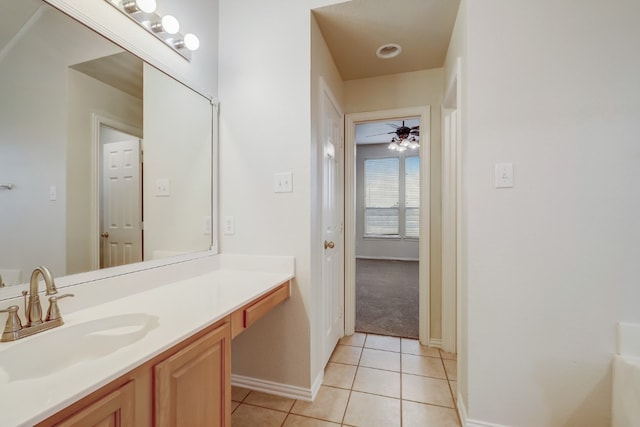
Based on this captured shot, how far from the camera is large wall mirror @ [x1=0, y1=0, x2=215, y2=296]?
0.92m

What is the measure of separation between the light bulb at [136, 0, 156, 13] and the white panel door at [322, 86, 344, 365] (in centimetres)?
102

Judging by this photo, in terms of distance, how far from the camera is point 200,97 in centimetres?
170

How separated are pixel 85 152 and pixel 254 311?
98 cm

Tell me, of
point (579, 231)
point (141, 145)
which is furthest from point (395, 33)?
point (141, 145)

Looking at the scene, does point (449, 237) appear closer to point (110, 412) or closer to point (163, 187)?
point (163, 187)

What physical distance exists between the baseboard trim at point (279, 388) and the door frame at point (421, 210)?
0.95m

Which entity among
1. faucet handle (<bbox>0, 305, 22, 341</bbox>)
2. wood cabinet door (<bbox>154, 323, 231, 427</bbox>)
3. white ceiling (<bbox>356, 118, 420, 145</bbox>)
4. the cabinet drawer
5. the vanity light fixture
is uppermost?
white ceiling (<bbox>356, 118, 420, 145</bbox>)

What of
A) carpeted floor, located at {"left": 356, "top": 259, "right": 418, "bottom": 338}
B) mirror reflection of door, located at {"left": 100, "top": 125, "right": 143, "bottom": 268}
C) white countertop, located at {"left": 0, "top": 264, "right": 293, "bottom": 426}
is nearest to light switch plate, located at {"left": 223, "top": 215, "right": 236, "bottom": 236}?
white countertop, located at {"left": 0, "top": 264, "right": 293, "bottom": 426}

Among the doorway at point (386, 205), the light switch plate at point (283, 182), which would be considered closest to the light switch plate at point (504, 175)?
the light switch plate at point (283, 182)

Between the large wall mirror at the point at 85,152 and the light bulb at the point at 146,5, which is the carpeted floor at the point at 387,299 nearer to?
the large wall mirror at the point at 85,152

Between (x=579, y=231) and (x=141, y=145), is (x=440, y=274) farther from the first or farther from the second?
(x=141, y=145)

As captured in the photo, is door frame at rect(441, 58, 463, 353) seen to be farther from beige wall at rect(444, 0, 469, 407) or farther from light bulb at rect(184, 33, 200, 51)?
light bulb at rect(184, 33, 200, 51)

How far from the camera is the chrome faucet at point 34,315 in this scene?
2.65 ft

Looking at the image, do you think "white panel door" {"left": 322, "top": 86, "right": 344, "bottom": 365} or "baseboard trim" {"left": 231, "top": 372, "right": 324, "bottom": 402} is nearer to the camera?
"baseboard trim" {"left": 231, "top": 372, "right": 324, "bottom": 402}
